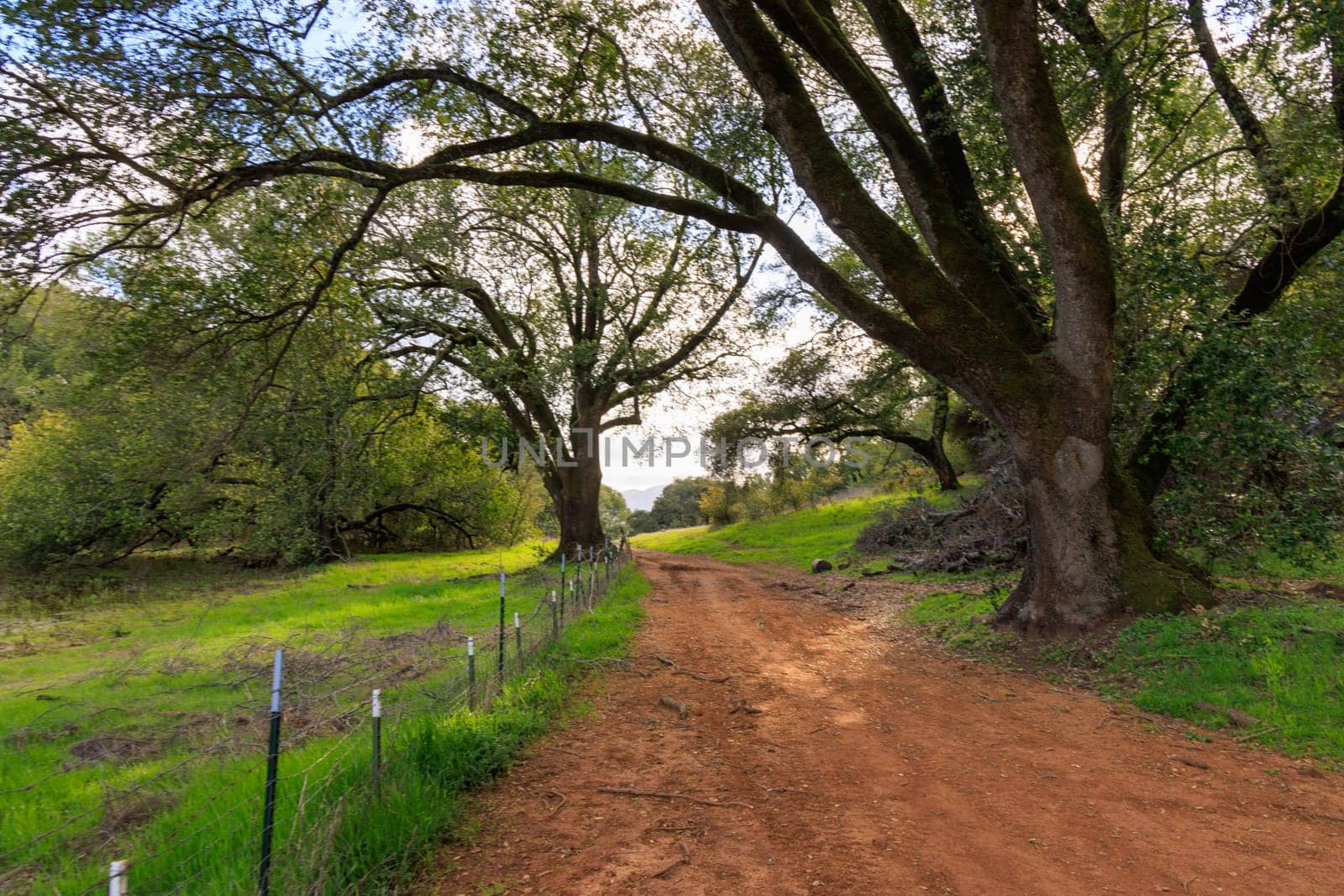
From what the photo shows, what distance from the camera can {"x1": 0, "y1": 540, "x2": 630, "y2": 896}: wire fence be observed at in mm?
3309

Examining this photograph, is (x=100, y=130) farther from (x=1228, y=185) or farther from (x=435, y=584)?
(x=1228, y=185)

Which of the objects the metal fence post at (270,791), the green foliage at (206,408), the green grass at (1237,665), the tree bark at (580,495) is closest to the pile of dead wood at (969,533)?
the green grass at (1237,665)

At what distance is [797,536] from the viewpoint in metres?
30.5

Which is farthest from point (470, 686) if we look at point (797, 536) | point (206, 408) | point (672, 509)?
point (672, 509)

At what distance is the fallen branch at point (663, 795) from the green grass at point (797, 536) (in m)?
17.5

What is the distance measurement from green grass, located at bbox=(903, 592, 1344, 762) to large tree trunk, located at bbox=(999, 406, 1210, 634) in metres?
0.35

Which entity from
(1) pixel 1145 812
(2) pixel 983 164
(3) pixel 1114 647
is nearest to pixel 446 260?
(2) pixel 983 164

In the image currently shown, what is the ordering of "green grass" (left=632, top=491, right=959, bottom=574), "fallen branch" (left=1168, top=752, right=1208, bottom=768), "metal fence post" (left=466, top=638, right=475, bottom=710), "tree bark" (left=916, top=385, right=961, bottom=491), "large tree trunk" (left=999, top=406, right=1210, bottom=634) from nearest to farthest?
1. "fallen branch" (left=1168, top=752, right=1208, bottom=768)
2. "metal fence post" (left=466, top=638, right=475, bottom=710)
3. "large tree trunk" (left=999, top=406, right=1210, bottom=634)
4. "green grass" (left=632, top=491, right=959, bottom=574)
5. "tree bark" (left=916, top=385, right=961, bottom=491)

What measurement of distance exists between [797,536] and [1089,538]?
74.1 feet

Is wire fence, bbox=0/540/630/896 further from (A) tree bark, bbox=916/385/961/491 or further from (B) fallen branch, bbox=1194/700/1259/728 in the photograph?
(A) tree bark, bbox=916/385/961/491

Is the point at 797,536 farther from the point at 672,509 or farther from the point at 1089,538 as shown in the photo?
the point at 672,509

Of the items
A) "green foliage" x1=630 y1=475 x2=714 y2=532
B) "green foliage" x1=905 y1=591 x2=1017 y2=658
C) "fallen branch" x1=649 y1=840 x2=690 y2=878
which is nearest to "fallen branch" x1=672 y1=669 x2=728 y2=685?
"green foliage" x1=905 y1=591 x2=1017 y2=658

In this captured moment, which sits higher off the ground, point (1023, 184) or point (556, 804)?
point (1023, 184)

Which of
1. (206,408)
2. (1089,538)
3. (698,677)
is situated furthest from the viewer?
(206,408)
